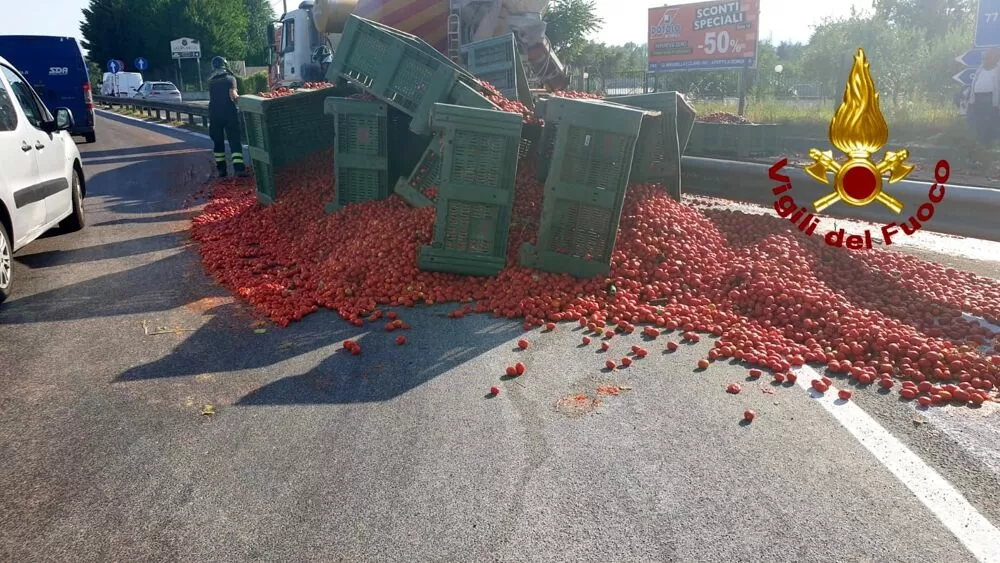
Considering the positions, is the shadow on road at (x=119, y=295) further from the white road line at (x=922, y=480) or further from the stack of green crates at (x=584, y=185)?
the white road line at (x=922, y=480)

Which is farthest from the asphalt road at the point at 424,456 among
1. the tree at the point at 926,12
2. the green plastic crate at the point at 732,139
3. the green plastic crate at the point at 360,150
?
the tree at the point at 926,12

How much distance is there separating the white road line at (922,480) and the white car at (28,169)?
6.77 m

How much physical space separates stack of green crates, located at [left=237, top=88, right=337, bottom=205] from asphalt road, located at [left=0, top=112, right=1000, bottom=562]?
4431mm

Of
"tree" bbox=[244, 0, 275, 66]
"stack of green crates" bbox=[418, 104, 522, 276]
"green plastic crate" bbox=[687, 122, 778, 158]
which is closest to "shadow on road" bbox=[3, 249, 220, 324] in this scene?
"stack of green crates" bbox=[418, 104, 522, 276]

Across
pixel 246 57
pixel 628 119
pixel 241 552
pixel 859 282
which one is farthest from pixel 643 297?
pixel 246 57

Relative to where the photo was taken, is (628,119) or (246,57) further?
(246,57)

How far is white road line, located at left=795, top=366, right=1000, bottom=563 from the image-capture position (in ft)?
10.1

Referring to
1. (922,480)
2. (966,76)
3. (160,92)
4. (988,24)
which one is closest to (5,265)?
(922,480)

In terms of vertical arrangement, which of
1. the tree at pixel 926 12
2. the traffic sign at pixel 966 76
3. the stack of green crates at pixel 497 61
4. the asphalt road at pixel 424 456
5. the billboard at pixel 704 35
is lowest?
the asphalt road at pixel 424 456

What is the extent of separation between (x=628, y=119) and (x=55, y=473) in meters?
4.85

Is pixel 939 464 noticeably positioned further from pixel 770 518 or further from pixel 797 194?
pixel 797 194

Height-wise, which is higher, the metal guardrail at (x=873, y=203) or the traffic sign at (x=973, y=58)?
the traffic sign at (x=973, y=58)

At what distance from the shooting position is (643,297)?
645 cm

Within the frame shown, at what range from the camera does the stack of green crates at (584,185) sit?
6310 mm
